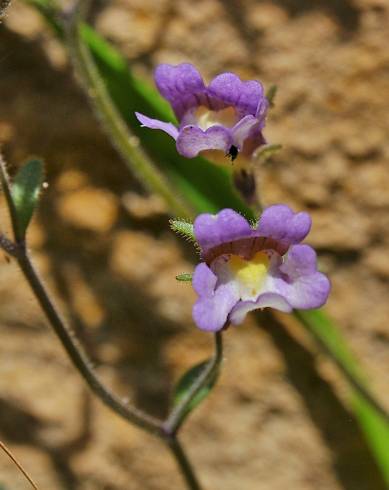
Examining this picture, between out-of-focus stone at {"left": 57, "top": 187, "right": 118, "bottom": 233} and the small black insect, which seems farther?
out-of-focus stone at {"left": 57, "top": 187, "right": 118, "bottom": 233}

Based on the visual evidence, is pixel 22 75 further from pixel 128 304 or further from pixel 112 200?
pixel 128 304

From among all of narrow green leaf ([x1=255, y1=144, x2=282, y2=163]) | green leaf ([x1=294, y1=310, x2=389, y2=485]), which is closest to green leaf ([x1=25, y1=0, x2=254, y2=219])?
green leaf ([x1=294, y1=310, x2=389, y2=485])

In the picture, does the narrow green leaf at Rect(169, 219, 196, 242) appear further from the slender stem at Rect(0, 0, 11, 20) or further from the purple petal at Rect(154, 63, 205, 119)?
the slender stem at Rect(0, 0, 11, 20)

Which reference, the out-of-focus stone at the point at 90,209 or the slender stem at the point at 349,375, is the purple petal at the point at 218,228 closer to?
the slender stem at the point at 349,375

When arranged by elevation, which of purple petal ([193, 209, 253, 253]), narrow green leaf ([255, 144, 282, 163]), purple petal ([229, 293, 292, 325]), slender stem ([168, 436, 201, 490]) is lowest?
slender stem ([168, 436, 201, 490])

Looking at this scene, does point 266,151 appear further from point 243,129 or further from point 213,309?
point 213,309

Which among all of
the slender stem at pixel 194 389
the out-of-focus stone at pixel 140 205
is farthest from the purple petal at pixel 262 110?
the out-of-focus stone at pixel 140 205

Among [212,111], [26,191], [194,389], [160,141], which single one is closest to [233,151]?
[212,111]
